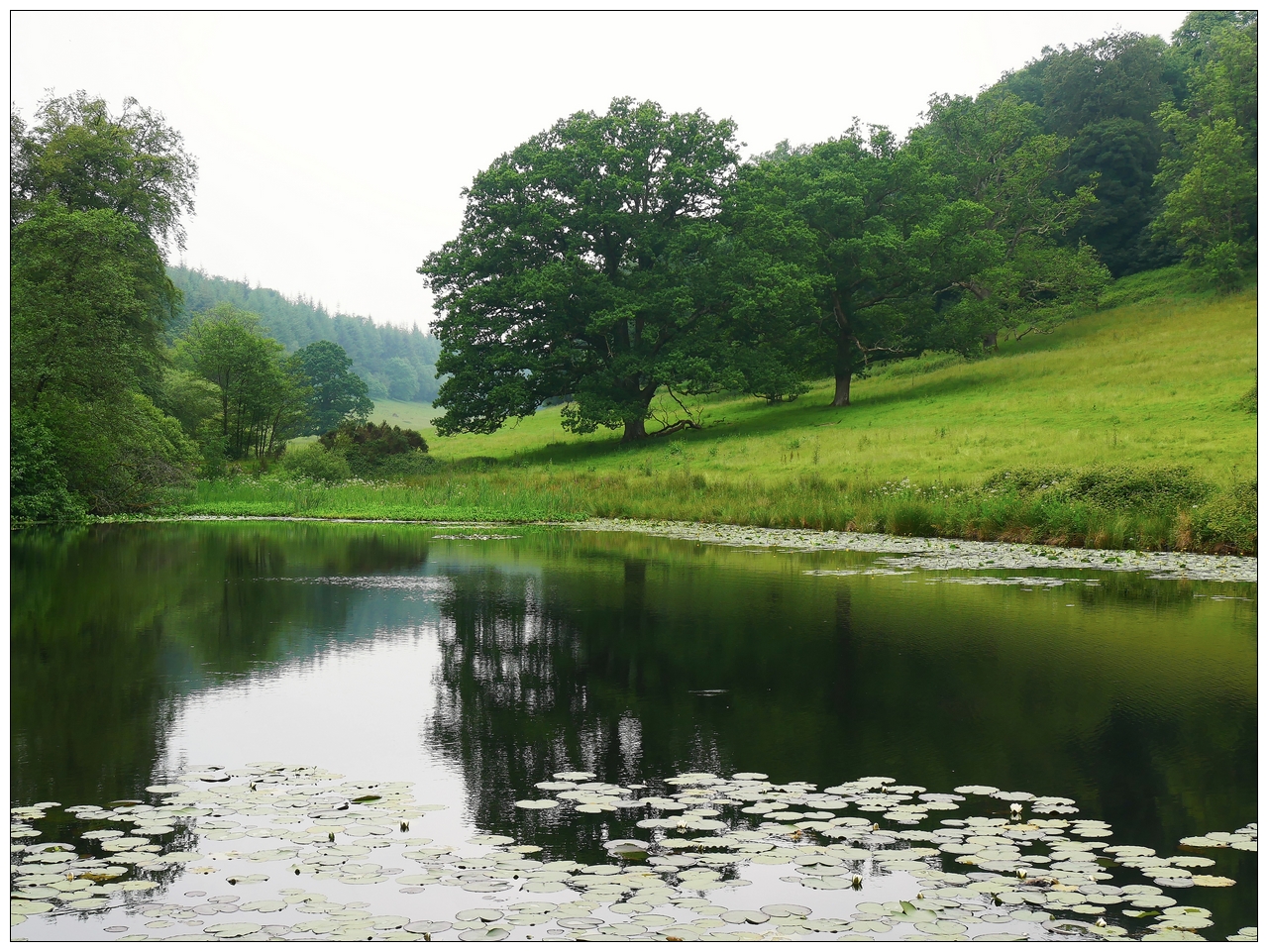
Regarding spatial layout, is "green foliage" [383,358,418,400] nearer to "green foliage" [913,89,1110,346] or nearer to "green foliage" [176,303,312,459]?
"green foliage" [176,303,312,459]

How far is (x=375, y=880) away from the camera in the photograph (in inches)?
194

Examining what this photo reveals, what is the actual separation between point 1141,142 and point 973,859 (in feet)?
252

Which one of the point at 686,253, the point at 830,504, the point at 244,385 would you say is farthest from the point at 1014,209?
the point at 244,385

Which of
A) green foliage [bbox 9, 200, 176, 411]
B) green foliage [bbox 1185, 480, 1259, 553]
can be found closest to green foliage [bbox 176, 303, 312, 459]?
green foliage [bbox 9, 200, 176, 411]

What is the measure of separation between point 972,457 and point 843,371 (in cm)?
2092

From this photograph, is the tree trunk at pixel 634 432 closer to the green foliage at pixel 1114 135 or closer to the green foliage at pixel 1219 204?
the green foliage at pixel 1219 204

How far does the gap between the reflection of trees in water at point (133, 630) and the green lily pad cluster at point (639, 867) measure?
104 cm

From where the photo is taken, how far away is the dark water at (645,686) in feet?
22.1

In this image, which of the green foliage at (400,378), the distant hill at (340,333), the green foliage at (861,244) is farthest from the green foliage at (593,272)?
the green foliage at (400,378)

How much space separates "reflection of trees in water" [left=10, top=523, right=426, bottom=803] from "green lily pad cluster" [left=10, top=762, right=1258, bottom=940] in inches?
41.0

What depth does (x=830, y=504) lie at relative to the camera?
26.8 meters

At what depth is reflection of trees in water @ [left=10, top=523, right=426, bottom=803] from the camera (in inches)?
281

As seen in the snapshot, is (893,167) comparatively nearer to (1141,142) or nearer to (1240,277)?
(1240,277)

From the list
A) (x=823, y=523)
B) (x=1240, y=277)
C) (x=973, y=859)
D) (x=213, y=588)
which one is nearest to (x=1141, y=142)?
(x=1240, y=277)
